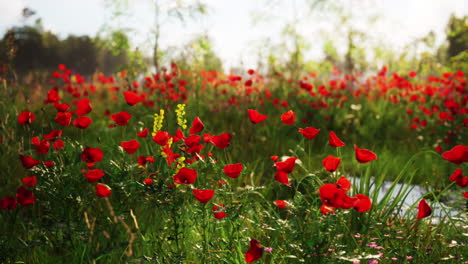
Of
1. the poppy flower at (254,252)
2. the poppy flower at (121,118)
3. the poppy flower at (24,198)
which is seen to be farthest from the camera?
the poppy flower at (121,118)

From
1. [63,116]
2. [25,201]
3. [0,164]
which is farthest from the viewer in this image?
[0,164]

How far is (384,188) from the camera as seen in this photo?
3.55 meters

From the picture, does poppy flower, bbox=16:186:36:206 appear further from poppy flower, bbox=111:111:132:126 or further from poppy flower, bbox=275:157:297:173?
poppy flower, bbox=275:157:297:173

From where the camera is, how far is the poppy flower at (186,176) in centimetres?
166

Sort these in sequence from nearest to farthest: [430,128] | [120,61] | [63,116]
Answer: [63,116] < [430,128] < [120,61]

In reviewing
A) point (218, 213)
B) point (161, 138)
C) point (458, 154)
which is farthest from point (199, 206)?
point (458, 154)

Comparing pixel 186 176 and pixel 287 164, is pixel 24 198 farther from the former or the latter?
pixel 287 164

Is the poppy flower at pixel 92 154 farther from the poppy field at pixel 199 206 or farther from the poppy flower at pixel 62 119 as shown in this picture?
the poppy flower at pixel 62 119

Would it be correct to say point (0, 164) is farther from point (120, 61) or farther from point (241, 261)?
point (120, 61)

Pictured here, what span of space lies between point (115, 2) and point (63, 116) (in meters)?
5.95

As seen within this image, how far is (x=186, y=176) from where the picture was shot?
168cm

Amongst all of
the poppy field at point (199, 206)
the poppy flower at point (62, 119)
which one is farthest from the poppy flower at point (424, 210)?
the poppy flower at point (62, 119)

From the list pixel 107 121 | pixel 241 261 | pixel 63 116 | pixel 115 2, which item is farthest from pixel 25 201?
pixel 115 2

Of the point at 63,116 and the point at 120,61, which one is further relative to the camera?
the point at 120,61
